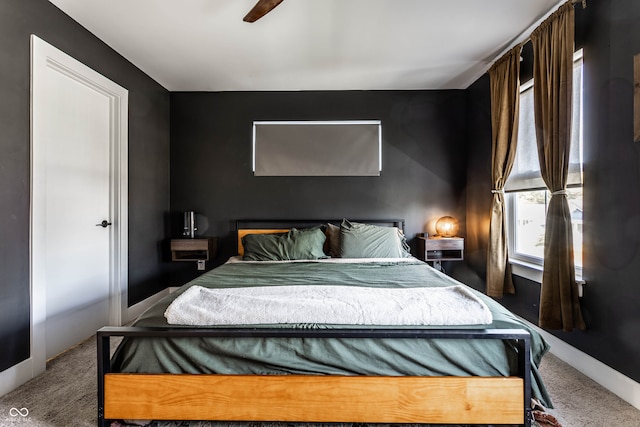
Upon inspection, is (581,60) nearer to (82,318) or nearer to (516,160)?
(516,160)

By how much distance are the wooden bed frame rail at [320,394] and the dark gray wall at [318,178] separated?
8.12 feet

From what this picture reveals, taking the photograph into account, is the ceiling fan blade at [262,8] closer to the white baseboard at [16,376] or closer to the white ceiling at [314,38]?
the white ceiling at [314,38]

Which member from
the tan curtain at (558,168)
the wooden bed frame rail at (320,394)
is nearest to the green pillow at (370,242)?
the tan curtain at (558,168)

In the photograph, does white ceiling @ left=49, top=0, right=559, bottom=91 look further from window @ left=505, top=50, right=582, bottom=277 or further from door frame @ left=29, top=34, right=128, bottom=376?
window @ left=505, top=50, right=582, bottom=277

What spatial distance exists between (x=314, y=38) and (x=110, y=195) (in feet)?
7.58

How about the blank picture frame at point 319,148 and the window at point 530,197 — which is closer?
the window at point 530,197

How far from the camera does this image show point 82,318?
269cm

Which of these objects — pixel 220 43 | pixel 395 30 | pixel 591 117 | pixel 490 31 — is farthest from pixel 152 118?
pixel 591 117

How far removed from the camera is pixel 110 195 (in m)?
2.98

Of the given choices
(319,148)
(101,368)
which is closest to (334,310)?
(101,368)

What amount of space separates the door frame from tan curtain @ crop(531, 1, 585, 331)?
3420 millimetres

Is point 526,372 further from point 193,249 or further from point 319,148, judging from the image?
point 193,249

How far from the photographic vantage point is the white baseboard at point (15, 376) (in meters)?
1.90

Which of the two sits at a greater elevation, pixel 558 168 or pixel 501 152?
pixel 501 152
